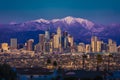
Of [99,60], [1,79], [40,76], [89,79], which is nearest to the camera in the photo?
[1,79]

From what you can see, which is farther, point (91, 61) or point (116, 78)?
point (91, 61)

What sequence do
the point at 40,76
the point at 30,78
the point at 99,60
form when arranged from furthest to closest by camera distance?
the point at 99,60
the point at 40,76
the point at 30,78

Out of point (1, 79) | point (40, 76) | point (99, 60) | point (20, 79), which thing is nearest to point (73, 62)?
point (99, 60)

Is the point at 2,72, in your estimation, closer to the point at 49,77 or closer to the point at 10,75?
the point at 10,75

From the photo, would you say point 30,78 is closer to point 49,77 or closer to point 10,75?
point 49,77

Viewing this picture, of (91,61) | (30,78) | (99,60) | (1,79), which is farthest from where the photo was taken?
(91,61)

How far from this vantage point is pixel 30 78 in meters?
113

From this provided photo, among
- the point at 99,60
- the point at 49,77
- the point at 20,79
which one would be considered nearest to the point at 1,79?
the point at 20,79

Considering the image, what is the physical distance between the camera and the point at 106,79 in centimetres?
10725

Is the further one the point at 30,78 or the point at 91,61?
the point at 91,61

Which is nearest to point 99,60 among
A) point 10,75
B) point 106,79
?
point 106,79

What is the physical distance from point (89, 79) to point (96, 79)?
116 inches

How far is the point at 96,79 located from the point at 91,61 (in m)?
90.9

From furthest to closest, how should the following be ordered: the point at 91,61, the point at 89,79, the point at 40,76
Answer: the point at 91,61 → the point at 40,76 → the point at 89,79
